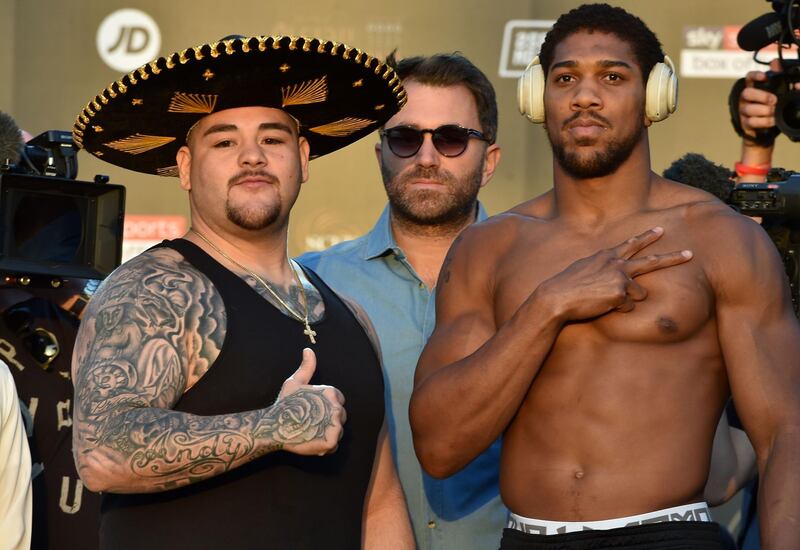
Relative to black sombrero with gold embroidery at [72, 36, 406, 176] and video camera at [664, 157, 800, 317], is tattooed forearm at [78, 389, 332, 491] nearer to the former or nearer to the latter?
black sombrero with gold embroidery at [72, 36, 406, 176]

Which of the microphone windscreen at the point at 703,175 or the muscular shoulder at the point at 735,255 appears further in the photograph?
the microphone windscreen at the point at 703,175

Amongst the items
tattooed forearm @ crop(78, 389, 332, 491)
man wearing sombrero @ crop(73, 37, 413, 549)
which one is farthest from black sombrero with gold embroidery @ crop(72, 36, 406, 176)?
tattooed forearm @ crop(78, 389, 332, 491)

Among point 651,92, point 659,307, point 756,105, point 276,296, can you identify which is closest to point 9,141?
point 276,296

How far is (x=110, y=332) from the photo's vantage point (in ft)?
10.3

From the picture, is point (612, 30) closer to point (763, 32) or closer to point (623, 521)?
point (623, 521)

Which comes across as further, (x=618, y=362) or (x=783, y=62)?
(x=783, y=62)

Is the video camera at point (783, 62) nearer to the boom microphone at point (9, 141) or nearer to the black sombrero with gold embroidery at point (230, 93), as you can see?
the black sombrero with gold embroidery at point (230, 93)

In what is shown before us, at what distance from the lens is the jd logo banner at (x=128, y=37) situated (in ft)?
22.4

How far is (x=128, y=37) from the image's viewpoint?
22.4 ft

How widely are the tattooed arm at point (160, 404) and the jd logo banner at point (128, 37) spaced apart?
376 centimetres

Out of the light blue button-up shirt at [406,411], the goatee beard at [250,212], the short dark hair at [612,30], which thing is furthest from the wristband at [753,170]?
the goatee beard at [250,212]

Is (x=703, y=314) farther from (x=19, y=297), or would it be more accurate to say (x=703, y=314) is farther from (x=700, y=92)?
(x=700, y=92)

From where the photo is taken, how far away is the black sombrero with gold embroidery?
132 inches

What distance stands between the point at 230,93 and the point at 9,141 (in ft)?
3.62
